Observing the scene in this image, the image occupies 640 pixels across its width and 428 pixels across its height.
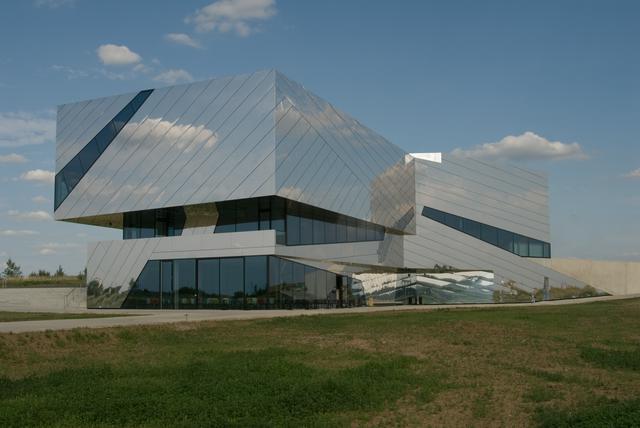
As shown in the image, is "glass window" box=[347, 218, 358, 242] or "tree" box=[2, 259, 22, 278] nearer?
"glass window" box=[347, 218, 358, 242]

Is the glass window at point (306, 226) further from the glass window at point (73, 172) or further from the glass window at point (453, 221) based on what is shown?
the glass window at point (453, 221)

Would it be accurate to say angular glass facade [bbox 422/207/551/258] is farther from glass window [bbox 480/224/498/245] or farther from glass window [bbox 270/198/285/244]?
glass window [bbox 270/198/285/244]

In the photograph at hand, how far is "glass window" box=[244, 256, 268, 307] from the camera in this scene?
40344 mm

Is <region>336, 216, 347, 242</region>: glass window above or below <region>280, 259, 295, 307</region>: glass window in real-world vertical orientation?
above

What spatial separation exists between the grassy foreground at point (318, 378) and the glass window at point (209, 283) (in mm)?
20051

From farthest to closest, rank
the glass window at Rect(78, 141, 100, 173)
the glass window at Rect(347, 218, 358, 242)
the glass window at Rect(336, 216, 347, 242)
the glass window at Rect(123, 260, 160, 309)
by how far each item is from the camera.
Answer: the glass window at Rect(347, 218, 358, 242) < the glass window at Rect(336, 216, 347, 242) < the glass window at Rect(78, 141, 100, 173) < the glass window at Rect(123, 260, 160, 309)

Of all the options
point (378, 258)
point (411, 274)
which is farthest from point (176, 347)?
point (411, 274)

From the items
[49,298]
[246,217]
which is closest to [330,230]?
[246,217]

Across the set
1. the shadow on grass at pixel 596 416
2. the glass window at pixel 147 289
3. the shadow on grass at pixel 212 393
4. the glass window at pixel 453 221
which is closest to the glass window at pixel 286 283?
the glass window at pixel 147 289

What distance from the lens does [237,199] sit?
132ft

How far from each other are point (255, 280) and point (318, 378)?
1082 inches

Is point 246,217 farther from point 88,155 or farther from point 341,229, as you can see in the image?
point 88,155

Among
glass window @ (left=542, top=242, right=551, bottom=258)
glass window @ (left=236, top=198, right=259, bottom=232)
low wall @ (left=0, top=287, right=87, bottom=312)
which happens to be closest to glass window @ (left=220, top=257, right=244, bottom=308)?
glass window @ (left=236, top=198, right=259, bottom=232)

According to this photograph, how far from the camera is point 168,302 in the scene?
4400 centimetres
